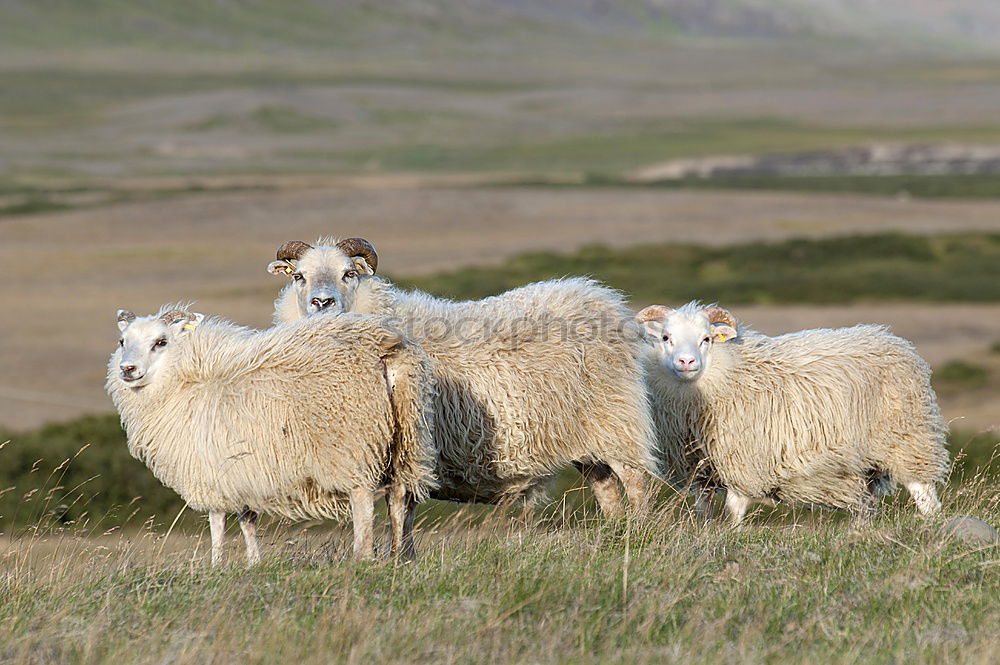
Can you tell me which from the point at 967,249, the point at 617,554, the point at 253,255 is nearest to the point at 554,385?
the point at 617,554

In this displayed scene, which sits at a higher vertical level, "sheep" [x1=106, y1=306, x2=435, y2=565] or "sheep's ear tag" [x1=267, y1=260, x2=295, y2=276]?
"sheep's ear tag" [x1=267, y1=260, x2=295, y2=276]

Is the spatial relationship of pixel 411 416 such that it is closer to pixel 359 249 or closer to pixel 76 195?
pixel 359 249

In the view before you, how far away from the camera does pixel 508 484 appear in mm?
9523

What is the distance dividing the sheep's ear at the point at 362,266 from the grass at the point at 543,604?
3380mm

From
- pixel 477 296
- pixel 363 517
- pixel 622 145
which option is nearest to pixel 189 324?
pixel 363 517

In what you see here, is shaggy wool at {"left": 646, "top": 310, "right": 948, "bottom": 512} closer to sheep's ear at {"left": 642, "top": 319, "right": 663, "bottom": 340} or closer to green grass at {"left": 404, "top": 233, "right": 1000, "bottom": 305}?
sheep's ear at {"left": 642, "top": 319, "right": 663, "bottom": 340}

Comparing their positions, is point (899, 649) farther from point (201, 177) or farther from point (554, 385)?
point (201, 177)

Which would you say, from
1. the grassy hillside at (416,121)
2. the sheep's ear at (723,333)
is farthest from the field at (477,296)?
the sheep's ear at (723,333)

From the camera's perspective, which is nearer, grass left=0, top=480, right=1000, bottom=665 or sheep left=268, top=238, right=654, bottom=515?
grass left=0, top=480, right=1000, bottom=665

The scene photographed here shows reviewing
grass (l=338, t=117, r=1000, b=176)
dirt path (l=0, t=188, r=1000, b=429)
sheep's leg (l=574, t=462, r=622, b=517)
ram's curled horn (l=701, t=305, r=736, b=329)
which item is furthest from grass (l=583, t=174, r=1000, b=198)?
sheep's leg (l=574, t=462, r=622, b=517)

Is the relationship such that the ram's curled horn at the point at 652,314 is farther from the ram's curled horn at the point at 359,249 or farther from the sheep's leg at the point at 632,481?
the ram's curled horn at the point at 359,249

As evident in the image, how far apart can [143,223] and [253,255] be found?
1019 cm

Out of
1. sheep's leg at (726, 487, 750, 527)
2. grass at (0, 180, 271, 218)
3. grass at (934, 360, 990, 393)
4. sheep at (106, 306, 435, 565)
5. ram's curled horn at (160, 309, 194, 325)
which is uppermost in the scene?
ram's curled horn at (160, 309, 194, 325)

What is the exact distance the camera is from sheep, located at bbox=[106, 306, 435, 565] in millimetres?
8078
